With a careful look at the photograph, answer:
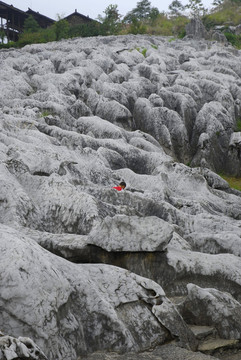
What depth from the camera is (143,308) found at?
31.3 feet

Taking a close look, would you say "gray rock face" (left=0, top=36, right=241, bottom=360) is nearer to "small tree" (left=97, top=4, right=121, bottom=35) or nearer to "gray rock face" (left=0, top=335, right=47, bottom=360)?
"gray rock face" (left=0, top=335, right=47, bottom=360)

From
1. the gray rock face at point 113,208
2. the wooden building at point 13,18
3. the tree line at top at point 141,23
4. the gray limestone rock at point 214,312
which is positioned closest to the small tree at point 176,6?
the tree line at top at point 141,23

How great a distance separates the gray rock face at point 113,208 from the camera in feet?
28.0

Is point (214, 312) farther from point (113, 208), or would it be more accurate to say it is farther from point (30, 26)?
point (30, 26)

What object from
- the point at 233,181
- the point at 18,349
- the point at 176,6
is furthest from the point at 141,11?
the point at 18,349

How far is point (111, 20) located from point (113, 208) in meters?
66.0

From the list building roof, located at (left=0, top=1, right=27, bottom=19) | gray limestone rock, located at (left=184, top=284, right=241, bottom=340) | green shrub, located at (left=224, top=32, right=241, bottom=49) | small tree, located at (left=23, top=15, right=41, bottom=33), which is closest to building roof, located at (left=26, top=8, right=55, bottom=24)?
building roof, located at (left=0, top=1, right=27, bottom=19)

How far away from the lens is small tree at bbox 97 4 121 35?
242 ft

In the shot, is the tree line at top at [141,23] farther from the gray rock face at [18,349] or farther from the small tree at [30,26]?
the gray rock face at [18,349]

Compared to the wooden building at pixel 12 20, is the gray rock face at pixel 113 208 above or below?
below

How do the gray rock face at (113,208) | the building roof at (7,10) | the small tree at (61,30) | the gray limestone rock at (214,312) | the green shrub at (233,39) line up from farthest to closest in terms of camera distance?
the building roof at (7,10)
the green shrub at (233,39)
the small tree at (61,30)
the gray limestone rock at (214,312)
the gray rock face at (113,208)

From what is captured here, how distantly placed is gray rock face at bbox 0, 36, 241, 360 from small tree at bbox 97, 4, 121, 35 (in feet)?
96.7

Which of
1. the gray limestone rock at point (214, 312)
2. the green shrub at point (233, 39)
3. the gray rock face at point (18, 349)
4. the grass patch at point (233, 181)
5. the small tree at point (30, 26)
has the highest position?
the small tree at point (30, 26)

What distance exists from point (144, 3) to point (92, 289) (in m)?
99.6
